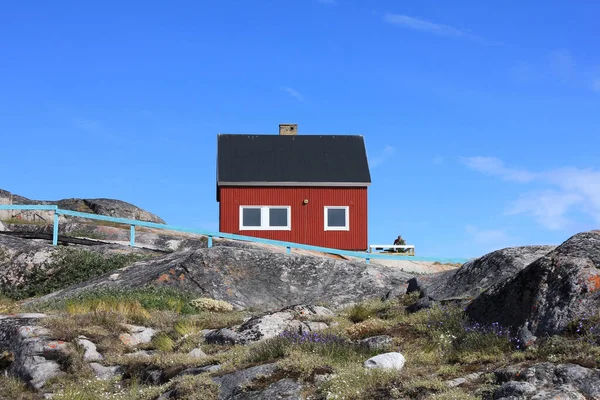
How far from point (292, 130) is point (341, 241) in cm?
859

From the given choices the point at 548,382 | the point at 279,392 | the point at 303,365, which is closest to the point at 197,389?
the point at 279,392

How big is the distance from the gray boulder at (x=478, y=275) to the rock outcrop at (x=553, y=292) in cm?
180

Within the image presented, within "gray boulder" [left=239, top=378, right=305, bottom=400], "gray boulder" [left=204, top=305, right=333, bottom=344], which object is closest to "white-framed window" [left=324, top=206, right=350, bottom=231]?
"gray boulder" [left=204, top=305, right=333, bottom=344]

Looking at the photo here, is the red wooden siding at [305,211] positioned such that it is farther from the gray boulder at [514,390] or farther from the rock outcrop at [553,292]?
the gray boulder at [514,390]

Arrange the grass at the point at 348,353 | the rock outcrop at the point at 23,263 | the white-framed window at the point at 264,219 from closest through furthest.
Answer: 1. the grass at the point at 348,353
2. the rock outcrop at the point at 23,263
3. the white-framed window at the point at 264,219

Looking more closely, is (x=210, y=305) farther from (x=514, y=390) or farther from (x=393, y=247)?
(x=393, y=247)

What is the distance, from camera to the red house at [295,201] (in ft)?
121

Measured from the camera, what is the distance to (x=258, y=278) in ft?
63.9

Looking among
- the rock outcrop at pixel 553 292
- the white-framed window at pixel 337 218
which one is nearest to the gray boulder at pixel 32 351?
the rock outcrop at pixel 553 292

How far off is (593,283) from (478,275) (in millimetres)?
3470

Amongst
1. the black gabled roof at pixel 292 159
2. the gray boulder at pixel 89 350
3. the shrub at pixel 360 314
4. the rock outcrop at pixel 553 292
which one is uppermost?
the black gabled roof at pixel 292 159

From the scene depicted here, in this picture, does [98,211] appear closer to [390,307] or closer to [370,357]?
[390,307]

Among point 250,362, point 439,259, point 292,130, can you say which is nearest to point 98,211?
point 292,130

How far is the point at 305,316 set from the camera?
12875 millimetres
